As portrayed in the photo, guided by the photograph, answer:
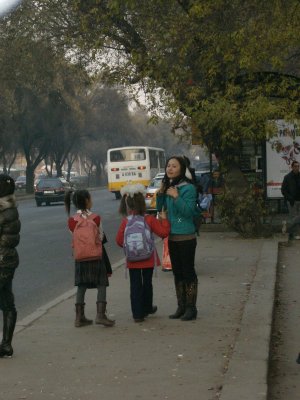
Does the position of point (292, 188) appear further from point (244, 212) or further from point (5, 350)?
point (5, 350)

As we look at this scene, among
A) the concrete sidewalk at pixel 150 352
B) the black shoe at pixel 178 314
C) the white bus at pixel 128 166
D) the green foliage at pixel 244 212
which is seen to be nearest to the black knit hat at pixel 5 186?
the concrete sidewalk at pixel 150 352

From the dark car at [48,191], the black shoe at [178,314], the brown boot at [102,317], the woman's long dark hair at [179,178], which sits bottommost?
the dark car at [48,191]

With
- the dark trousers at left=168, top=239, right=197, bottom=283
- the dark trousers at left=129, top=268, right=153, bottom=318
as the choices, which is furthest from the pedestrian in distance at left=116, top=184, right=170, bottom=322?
the dark trousers at left=168, top=239, right=197, bottom=283

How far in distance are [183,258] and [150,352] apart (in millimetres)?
1888

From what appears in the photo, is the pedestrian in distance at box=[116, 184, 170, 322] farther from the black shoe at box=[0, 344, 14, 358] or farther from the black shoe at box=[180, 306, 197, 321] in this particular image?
the black shoe at box=[0, 344, 14, 358]

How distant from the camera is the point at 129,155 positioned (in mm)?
58062

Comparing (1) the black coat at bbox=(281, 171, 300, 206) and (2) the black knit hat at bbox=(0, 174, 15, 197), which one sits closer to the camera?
(2) the black knit hat at bbox=(0, 174, 15, 197)

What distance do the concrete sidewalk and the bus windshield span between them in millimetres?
45343

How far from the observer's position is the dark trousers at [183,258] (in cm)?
991

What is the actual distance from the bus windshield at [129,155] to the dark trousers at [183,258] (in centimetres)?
4790

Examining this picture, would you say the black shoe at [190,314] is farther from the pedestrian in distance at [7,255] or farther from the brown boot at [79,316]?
the pedestrian in distance at [7,255]

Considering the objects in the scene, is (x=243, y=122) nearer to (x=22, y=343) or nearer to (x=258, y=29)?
(x=258, y=29)

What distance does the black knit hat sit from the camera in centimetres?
819

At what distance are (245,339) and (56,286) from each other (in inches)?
232
